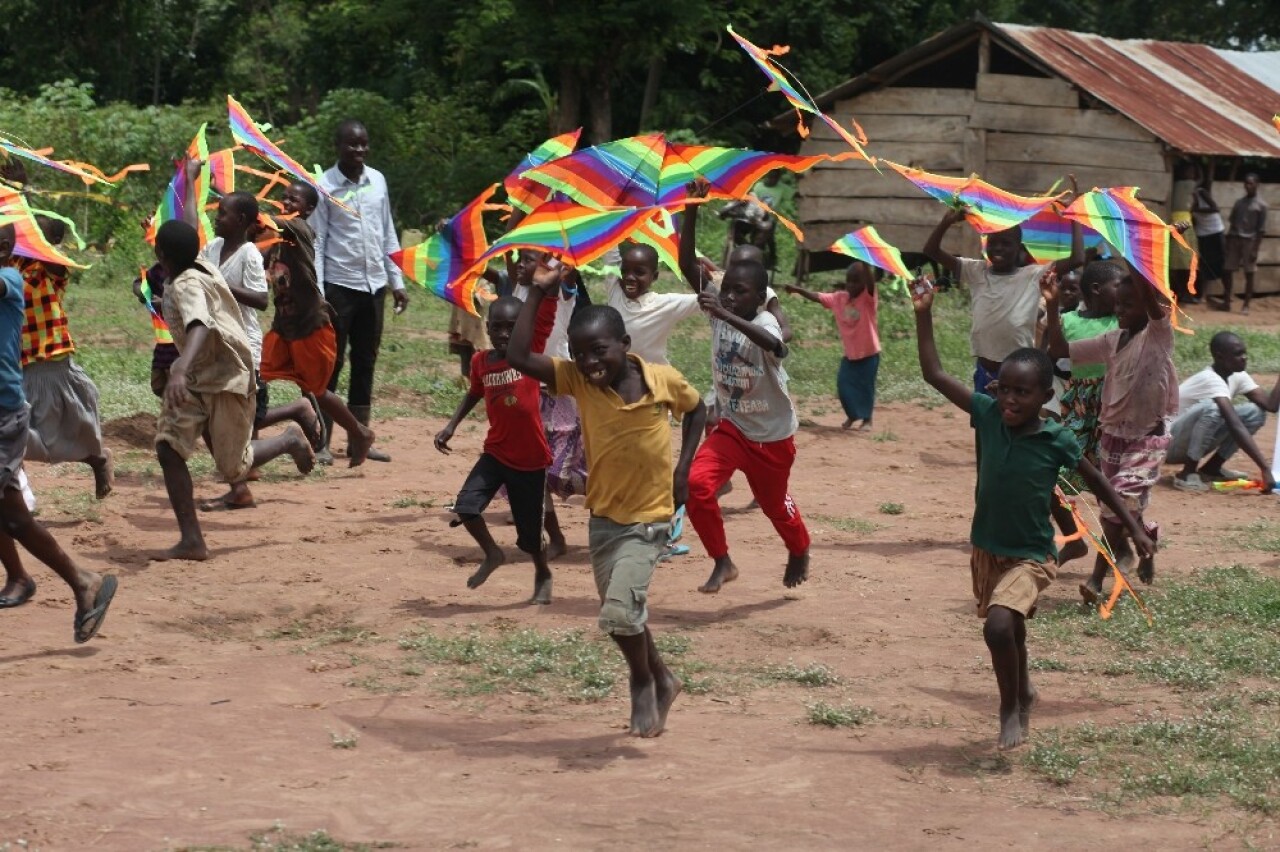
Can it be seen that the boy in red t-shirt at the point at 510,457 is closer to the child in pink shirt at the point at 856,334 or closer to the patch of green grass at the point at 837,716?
the patch of green grass at the point at 837,716

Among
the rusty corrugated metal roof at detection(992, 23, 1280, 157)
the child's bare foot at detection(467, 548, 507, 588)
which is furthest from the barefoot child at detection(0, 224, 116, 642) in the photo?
the rusty corrugated metal roof at detection(992, 23, 1280, 157)

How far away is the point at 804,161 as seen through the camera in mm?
6828

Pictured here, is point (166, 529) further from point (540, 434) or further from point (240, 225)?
point (540, 434)

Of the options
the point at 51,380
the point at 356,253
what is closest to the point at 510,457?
the point at 51,380

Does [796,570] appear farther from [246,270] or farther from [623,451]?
[246,270]

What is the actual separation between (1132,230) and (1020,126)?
13.8 metres

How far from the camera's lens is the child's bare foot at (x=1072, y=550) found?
299 inches

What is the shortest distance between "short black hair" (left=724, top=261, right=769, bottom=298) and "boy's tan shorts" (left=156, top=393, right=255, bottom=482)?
2.31 meters

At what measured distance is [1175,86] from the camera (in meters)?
21.8

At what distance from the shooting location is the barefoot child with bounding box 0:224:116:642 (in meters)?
5.95

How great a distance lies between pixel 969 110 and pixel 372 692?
16.1m

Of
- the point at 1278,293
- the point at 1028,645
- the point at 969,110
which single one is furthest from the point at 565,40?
the point at 1028,645

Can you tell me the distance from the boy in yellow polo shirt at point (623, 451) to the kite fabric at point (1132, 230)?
224cm

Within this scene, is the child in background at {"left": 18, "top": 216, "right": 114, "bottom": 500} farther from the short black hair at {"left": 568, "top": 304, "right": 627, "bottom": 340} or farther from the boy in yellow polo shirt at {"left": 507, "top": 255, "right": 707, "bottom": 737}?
the short black hair at {"left": 568, "top": 304, "right": 627, "bottom": 340}
